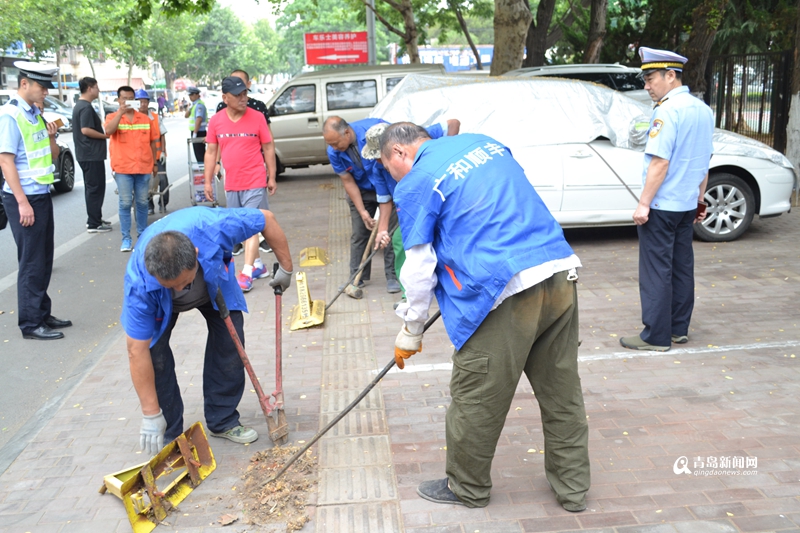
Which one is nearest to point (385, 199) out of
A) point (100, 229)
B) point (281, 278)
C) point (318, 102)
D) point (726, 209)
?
point (281, 278)

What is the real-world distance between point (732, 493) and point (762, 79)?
37.5 feet

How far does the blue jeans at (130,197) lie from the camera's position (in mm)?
9180

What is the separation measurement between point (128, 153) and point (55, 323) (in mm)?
3176

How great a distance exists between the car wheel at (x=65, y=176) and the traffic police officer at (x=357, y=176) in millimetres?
8768

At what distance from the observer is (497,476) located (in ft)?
12.3

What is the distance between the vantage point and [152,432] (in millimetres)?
3736

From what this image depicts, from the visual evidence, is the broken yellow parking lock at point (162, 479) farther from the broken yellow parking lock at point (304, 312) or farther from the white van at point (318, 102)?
the white van at point (318, 102)

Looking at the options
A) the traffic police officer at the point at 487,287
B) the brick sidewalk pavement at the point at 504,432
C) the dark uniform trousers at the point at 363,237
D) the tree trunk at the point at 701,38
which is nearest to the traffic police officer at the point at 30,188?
the brick sidewalk pavement at the point at 504,432

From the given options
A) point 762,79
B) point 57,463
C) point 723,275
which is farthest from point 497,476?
point 762,79

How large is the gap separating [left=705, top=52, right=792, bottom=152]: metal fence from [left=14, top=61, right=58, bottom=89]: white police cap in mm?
11263

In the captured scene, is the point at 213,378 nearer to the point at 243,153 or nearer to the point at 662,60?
the point at 662,60

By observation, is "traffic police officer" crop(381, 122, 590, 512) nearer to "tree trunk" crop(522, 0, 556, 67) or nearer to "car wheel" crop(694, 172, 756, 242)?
"car wheel" crop(694, 172, 756, 242)

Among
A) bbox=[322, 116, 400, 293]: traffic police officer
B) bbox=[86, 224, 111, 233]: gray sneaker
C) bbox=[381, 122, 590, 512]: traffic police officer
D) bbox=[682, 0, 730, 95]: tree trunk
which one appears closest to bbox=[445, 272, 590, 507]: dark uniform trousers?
bbox=[381, 122, 590, 512]: traffic police officer

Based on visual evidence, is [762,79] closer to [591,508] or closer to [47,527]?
[591,508]
